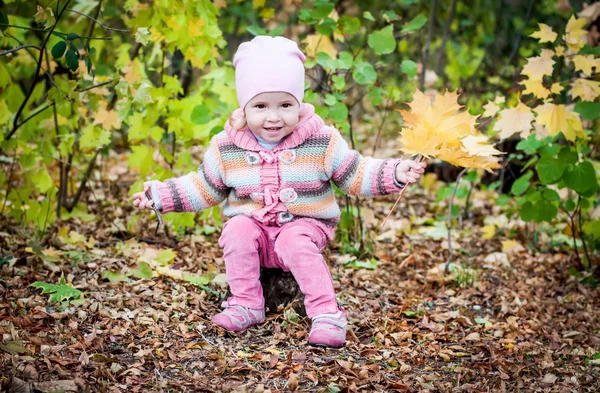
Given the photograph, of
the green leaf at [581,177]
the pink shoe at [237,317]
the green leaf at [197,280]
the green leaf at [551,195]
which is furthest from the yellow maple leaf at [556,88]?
the green leaf at [197,280]

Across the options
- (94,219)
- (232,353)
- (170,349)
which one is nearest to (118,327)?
(170,349)

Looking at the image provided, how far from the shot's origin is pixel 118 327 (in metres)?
2.37

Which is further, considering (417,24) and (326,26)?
(417,24)

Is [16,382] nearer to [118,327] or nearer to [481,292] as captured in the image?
[118,327]

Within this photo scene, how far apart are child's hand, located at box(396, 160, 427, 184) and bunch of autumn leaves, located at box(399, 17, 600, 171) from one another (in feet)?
0.19

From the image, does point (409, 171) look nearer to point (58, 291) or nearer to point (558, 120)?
point (558, 120)

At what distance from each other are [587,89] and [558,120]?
19 centimetres

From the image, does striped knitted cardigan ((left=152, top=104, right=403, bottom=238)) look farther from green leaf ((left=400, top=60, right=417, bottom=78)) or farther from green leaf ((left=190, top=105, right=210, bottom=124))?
green leaf ((left=400, top=60, right=417, bottom=78))

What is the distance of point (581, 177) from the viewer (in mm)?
3088

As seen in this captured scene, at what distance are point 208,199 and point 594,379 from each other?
166 cm

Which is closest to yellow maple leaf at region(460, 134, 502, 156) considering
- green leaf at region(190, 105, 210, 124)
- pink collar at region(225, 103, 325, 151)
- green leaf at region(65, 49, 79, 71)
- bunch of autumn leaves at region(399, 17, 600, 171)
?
bunch of autumn leaves at region(399, 17, 600, 171)

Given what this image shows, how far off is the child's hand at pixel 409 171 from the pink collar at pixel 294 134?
0.38 meters

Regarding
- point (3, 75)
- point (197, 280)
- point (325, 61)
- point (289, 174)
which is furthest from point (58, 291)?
point (325, 61)

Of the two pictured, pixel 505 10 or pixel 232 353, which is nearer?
pixel 232 353
